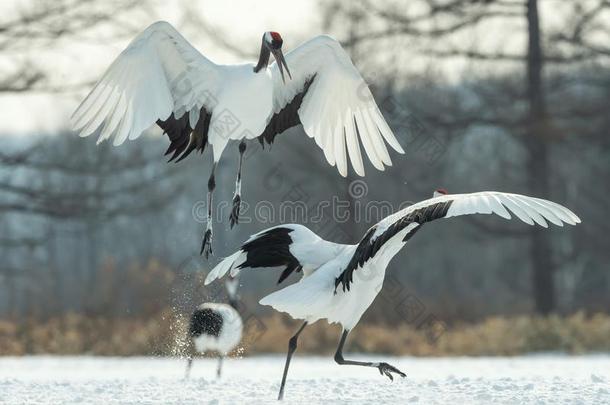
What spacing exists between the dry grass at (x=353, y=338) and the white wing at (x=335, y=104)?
582 centimetres

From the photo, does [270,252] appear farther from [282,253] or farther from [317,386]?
[317,386]

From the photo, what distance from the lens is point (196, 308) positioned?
1031cm

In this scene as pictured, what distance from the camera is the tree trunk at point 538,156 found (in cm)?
1691

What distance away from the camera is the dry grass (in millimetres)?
14438

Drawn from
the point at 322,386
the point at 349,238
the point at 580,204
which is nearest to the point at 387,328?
the point at 349,238

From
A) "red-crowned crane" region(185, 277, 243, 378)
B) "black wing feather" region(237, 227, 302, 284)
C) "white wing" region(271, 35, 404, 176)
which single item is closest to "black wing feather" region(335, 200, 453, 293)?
"black wing feather" region(237, 227, 302, 284)

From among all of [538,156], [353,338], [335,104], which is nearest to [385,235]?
[335,104]

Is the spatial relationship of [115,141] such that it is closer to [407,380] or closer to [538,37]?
[407,380]

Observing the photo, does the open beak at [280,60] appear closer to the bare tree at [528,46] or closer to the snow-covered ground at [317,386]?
the snow-covered ground at [317,386]

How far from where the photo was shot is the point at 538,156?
57.1 ft

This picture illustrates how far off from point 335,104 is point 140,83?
1.69 m

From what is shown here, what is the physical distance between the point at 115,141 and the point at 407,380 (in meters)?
3.19

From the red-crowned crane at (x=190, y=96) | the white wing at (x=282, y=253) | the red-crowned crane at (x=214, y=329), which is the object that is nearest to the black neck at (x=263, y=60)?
the red-crowned crane at (x=190, y=96)

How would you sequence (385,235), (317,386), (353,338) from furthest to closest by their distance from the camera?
(353,338) < (317,386) < (385,235)
